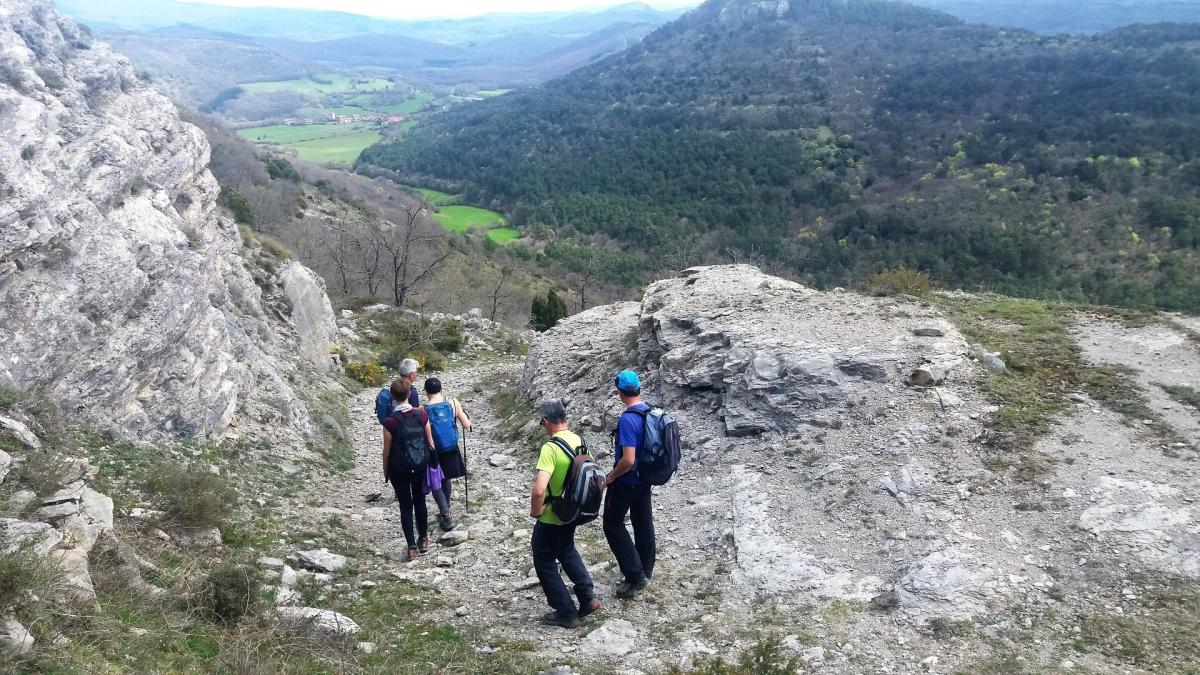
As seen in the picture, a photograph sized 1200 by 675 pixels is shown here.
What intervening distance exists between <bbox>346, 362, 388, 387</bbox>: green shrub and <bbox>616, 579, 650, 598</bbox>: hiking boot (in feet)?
42.2

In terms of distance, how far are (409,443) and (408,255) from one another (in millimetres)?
27000

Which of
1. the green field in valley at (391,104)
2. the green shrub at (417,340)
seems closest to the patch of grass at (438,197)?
the green shrub at (417,340)

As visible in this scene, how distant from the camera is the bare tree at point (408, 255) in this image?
94.2 feet

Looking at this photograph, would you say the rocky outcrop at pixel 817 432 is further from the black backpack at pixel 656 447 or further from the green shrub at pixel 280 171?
the green shrub at pixel 280 171

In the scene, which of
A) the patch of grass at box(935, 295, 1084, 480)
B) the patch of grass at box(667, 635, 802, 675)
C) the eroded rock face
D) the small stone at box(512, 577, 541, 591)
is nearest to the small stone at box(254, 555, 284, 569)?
the small stone at box(512, 577, 541, 591)

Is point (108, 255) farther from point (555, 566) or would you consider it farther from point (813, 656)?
point (813, 656)

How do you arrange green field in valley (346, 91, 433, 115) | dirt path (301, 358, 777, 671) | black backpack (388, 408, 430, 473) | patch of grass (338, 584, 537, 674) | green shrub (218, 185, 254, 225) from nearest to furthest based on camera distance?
patch of grass (338, 584, 537, 674) < dirt path (301, 358, 777, 671) < black backpack (388, 408, 430, 473) < green shrub (218, 185, 254, 225) < green field in valley (346, 91, 433, 115)

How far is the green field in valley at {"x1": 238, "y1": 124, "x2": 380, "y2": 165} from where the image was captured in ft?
308

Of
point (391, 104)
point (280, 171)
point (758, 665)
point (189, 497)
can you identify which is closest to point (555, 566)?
point (758, 665)

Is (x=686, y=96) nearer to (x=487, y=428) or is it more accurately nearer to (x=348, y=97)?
(x=348, y=97)

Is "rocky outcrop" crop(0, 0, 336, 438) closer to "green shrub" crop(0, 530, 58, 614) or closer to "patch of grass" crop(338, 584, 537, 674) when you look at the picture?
"green shrub" crop(0, 530, 58, 614)

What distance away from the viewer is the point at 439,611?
5773 millimetres

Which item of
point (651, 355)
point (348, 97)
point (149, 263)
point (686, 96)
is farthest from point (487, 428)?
point (348, 97)

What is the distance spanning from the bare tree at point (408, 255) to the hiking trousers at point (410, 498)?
854 inches
